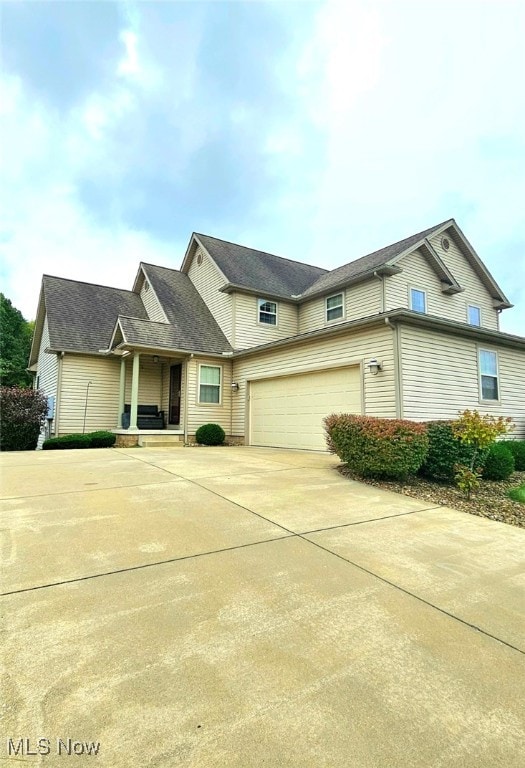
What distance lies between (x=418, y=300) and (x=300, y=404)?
245 inches

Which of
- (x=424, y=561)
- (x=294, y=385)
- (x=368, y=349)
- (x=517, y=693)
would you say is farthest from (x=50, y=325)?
(x=517, y=693)

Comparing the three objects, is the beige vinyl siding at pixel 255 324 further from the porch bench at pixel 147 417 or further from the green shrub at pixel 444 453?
the green shrub at pixel 444 453

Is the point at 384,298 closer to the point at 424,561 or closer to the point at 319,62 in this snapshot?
the point at 319,62

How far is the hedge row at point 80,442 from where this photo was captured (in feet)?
39.5

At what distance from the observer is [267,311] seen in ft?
50.8

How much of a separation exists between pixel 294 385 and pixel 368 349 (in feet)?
9.92

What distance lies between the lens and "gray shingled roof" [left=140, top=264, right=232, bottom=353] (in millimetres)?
13992

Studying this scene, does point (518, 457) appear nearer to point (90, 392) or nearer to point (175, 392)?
point (175, 392)

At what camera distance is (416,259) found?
14.0 m

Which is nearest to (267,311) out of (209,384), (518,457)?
(209,384)

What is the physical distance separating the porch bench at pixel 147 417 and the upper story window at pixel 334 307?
24.6 feet

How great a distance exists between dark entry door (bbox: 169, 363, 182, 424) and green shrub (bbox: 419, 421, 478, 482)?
30.9 feet

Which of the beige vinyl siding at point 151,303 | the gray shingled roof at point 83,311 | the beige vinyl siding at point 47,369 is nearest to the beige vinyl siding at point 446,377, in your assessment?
the beige vinyl siding at point 151,303

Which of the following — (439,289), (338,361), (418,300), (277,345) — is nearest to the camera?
(338,361)
